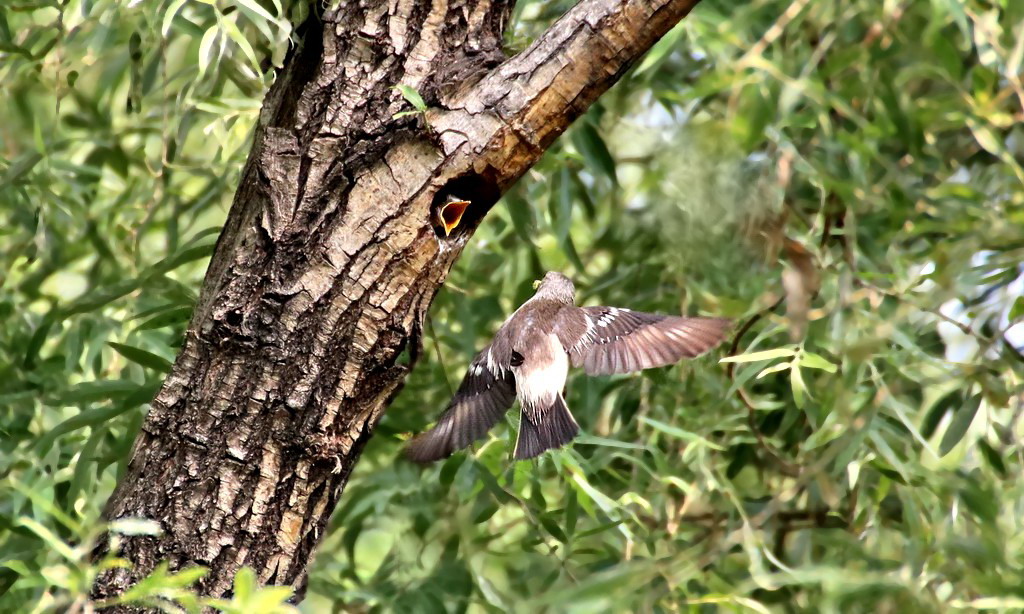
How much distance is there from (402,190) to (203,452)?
46 cm

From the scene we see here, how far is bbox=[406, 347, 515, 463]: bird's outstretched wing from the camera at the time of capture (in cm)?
216

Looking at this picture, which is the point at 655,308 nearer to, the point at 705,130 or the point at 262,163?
the point at 705,130

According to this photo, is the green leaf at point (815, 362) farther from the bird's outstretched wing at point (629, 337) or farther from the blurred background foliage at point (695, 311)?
the bird's outstretched wing at point (629, 337)

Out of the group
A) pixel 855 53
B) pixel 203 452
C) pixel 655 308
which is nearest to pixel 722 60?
pixel 855 53

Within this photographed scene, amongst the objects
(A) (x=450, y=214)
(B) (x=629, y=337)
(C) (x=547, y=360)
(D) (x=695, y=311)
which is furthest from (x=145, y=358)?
(D) (x=695, y=311)

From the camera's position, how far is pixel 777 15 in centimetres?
295

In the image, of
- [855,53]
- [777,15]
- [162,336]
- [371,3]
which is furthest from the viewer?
[777,15]

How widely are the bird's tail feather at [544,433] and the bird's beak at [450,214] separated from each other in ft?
1.80

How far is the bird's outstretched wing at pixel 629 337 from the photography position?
6.91ft

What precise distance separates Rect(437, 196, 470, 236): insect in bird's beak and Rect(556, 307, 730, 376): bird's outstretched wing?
57cm

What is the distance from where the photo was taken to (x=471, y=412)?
2.27m

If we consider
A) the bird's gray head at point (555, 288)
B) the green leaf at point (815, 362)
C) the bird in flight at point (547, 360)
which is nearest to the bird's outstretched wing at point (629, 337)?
the bird in flight at point (547, 360)

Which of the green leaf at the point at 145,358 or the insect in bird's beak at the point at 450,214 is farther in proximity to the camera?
the green leaf at the point at 145,358

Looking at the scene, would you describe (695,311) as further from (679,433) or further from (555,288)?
(679,433)
